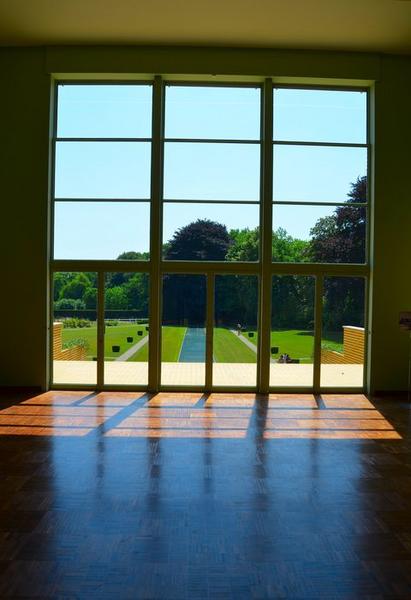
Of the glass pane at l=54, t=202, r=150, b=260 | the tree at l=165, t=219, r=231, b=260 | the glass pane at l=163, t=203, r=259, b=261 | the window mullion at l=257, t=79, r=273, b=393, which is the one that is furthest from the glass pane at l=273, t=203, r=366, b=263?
the glass pane at l=54, t=202, r=150, b=260

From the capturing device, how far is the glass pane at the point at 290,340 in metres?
9.50

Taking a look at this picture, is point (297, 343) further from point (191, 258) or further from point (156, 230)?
point (156, 230)

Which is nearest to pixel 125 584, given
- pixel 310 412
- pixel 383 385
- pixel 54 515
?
pixel 54 515

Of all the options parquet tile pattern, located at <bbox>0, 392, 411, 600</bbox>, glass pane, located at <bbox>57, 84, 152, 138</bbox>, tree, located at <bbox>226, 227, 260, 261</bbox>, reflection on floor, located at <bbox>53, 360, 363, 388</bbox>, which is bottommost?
parquet tile pattern, located at <bbox>0, 392, 411, 600</bbox>

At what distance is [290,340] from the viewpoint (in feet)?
31.3

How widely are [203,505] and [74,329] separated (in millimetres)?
5906

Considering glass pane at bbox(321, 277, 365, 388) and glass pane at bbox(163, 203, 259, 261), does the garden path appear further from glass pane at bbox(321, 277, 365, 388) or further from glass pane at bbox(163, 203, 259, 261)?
glass pane at bbox(321, 277, 365, 388)

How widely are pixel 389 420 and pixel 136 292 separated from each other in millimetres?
4722

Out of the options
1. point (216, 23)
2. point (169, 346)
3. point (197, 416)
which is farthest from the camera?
point (169, 346)

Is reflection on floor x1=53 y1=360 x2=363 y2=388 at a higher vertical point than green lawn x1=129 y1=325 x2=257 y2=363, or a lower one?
lower

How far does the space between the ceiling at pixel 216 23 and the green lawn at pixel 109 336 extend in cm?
491

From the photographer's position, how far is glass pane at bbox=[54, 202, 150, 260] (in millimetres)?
9484

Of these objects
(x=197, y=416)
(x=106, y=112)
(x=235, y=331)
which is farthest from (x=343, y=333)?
(x=106, y=112)

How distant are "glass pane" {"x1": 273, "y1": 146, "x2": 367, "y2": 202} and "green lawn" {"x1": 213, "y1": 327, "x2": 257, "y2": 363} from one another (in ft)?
8.66
